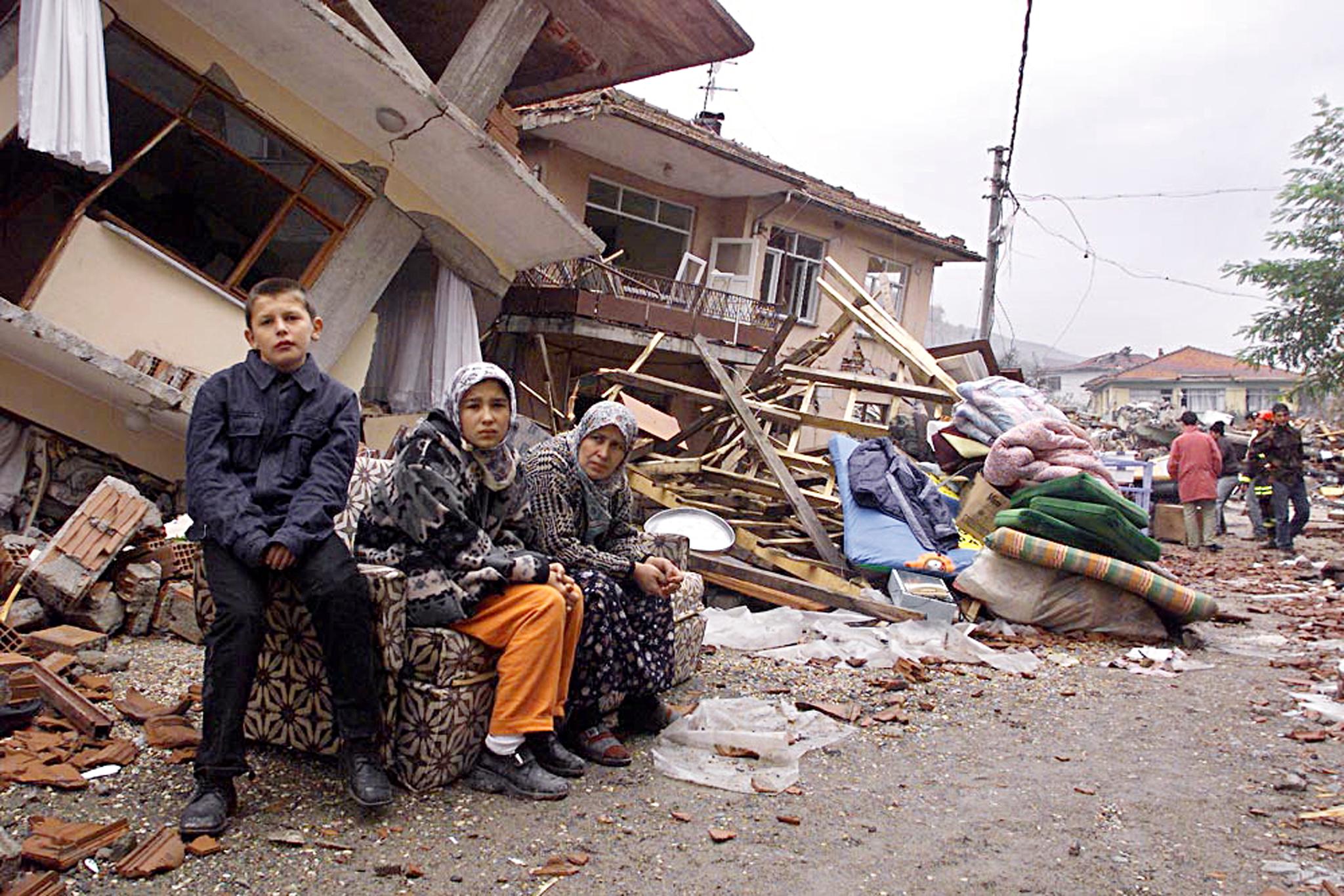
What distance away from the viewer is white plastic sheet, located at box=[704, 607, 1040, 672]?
568 centimetres

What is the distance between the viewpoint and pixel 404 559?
3.26 meters

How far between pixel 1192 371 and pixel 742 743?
5386 cm

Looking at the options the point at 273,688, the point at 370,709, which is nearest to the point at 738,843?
the point at 370,709

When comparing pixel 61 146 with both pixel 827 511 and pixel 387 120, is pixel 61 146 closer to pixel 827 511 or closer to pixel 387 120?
pixel 387 120

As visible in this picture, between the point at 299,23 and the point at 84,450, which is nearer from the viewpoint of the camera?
the point at 299,23

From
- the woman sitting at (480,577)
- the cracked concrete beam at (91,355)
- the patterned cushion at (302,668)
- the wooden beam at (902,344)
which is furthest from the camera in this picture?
the wooden beam at (902,344)

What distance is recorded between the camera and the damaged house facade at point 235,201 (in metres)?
6.19

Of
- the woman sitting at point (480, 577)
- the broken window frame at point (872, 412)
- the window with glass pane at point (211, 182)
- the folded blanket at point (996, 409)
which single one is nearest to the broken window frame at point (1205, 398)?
the broken window frame at point (872, 412)

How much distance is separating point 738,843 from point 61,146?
535cm

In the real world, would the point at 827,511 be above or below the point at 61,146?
below

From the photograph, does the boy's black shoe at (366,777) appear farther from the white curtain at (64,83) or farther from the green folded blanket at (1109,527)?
the green folded blanket at (1109,527)

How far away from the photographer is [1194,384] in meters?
48.1

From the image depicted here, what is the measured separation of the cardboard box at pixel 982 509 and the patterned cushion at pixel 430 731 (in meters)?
6.03

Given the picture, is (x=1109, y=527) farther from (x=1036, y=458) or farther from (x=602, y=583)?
(x=602, y=583)
